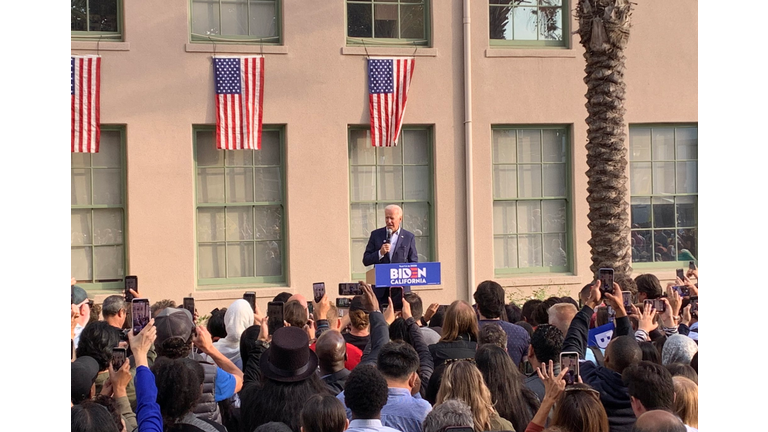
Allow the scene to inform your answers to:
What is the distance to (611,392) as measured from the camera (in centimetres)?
477

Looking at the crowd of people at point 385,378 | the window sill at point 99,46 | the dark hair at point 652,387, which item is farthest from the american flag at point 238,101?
the dark hair at point 652,387

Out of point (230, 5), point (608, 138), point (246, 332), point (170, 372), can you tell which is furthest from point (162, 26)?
point (170, 372)

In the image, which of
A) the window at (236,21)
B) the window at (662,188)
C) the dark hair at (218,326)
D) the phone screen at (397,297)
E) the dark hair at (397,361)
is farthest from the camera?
the window at (662,188)

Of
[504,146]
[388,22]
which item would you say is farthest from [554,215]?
[388,22]

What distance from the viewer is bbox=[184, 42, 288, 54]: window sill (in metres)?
12.3

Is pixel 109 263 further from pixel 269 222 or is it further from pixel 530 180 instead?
pixel 530 180

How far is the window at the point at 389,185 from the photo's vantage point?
13125mm

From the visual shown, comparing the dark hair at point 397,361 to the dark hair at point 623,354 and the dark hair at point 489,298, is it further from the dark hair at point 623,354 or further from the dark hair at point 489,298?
the dark hair at point 489,298

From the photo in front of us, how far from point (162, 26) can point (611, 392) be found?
30.9 ft

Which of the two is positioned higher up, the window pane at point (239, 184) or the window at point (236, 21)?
the window at point (236, 21)

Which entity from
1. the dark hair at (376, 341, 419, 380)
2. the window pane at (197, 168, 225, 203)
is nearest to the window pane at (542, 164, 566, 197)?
the window pane at (197, 168, 225, 203)

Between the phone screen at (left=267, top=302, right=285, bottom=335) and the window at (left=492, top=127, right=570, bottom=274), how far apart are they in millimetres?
7738

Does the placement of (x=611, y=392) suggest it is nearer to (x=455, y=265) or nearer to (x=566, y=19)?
(x=455, y=265)

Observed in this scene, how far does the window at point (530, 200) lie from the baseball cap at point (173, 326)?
8799 millimetres
